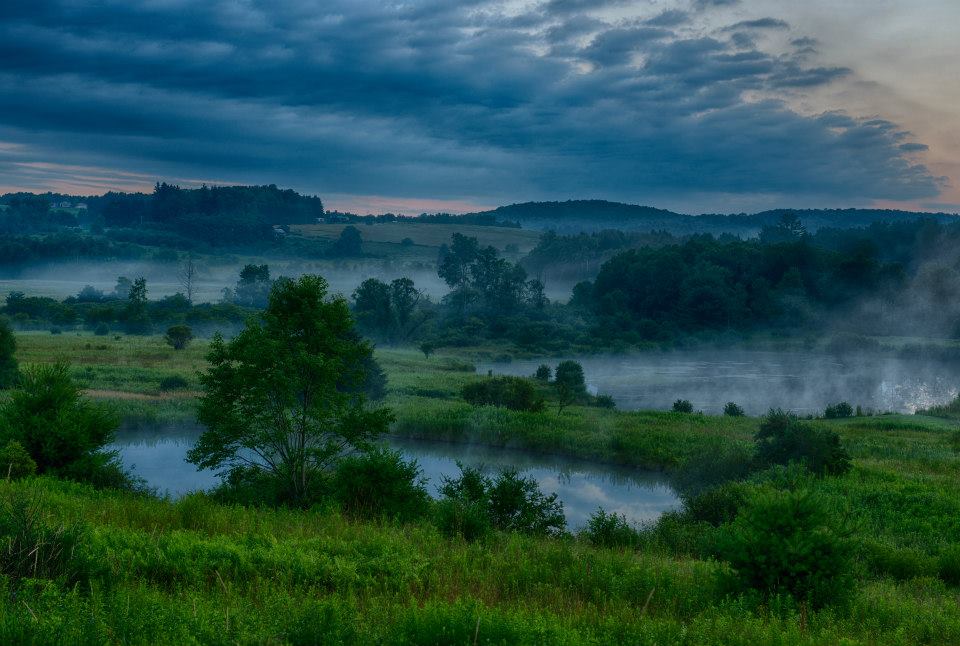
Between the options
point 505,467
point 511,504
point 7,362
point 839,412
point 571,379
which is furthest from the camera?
point 571,379

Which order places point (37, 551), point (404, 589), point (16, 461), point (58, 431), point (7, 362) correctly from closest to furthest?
point (37, 551) → point (404, 589) → point (16, 461) → point (58, 431) → point (7, 362)

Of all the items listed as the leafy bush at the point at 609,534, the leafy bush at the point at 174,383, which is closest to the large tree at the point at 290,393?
the leafy bush at the point at 609,534

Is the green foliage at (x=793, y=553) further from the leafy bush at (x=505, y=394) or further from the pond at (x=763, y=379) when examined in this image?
the pond at (x=763, y=379)

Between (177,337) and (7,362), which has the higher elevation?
(7,362)

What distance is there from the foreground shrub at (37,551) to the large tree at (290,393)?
42.8 feet

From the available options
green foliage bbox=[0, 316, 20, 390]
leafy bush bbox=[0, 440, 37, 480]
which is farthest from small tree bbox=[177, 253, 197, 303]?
leafy bush bbox=[0, 440, 37, 480]

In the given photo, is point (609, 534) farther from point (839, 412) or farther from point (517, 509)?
point (839, 412)

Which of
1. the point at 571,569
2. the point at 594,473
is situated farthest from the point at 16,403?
the point at 594,473

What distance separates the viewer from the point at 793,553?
9.59 m

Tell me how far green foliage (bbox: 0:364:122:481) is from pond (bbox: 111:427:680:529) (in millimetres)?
8011

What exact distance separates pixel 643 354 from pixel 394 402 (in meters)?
60.2

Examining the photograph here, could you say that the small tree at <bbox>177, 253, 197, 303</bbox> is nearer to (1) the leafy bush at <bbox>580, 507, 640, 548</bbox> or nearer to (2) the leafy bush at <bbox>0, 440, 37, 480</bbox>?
(2) the leafy bush at <bbox>0, 440, 37, 480</bbox>

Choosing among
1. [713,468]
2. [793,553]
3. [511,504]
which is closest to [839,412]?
[713,468]

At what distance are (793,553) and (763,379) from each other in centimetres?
7637
